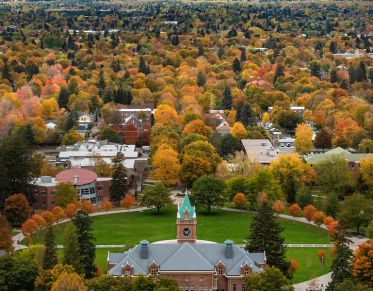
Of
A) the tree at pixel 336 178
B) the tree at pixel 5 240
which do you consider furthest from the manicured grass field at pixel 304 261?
the tree at pixel 336 178

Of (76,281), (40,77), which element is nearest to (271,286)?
(76,281)

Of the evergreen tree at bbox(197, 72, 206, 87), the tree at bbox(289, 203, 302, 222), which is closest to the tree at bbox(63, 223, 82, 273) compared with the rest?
the tree at bbox(289, 203, 302, 222)

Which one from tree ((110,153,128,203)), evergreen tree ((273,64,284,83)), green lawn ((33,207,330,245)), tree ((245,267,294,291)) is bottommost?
tree ((245,267,294,291))

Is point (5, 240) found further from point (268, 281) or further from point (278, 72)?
point (278, 72)

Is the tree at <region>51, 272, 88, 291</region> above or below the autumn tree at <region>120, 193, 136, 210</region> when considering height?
below

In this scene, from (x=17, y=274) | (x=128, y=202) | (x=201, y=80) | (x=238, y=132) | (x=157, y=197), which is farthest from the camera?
(x=201, y=80)

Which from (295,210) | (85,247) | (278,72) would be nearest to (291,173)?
(295,210)

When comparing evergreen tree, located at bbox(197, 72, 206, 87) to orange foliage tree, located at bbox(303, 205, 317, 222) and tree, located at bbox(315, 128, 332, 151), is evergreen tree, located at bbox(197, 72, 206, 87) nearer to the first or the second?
tree, located at bbox(315, 128, 332, 151)
